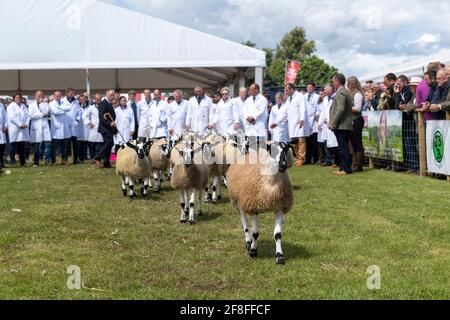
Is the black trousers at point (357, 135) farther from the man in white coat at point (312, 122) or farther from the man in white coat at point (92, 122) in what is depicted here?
the man in white coat at point (92, 122)

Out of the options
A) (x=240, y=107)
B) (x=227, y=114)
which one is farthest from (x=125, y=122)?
(x=240, y=107)

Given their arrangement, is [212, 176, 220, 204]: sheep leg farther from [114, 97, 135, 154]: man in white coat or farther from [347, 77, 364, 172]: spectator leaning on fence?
[114, 97, 135, 154]: man in white coat

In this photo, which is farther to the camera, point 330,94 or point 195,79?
point 195,79

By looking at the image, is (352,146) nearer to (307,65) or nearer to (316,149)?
(316,149)

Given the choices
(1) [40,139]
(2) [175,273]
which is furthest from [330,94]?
(2) [175,273]

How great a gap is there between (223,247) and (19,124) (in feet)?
44.8

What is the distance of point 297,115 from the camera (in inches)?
676

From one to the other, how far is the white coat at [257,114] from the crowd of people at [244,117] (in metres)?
0.02

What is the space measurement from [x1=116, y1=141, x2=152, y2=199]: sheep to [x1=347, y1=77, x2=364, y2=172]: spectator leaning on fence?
5.61 metres

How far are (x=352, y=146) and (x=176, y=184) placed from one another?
728 centimetres

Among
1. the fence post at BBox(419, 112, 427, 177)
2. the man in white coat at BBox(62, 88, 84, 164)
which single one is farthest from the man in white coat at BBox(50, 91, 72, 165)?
the fence post at BBox(419, 112, 427, 177)

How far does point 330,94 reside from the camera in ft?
54.2
